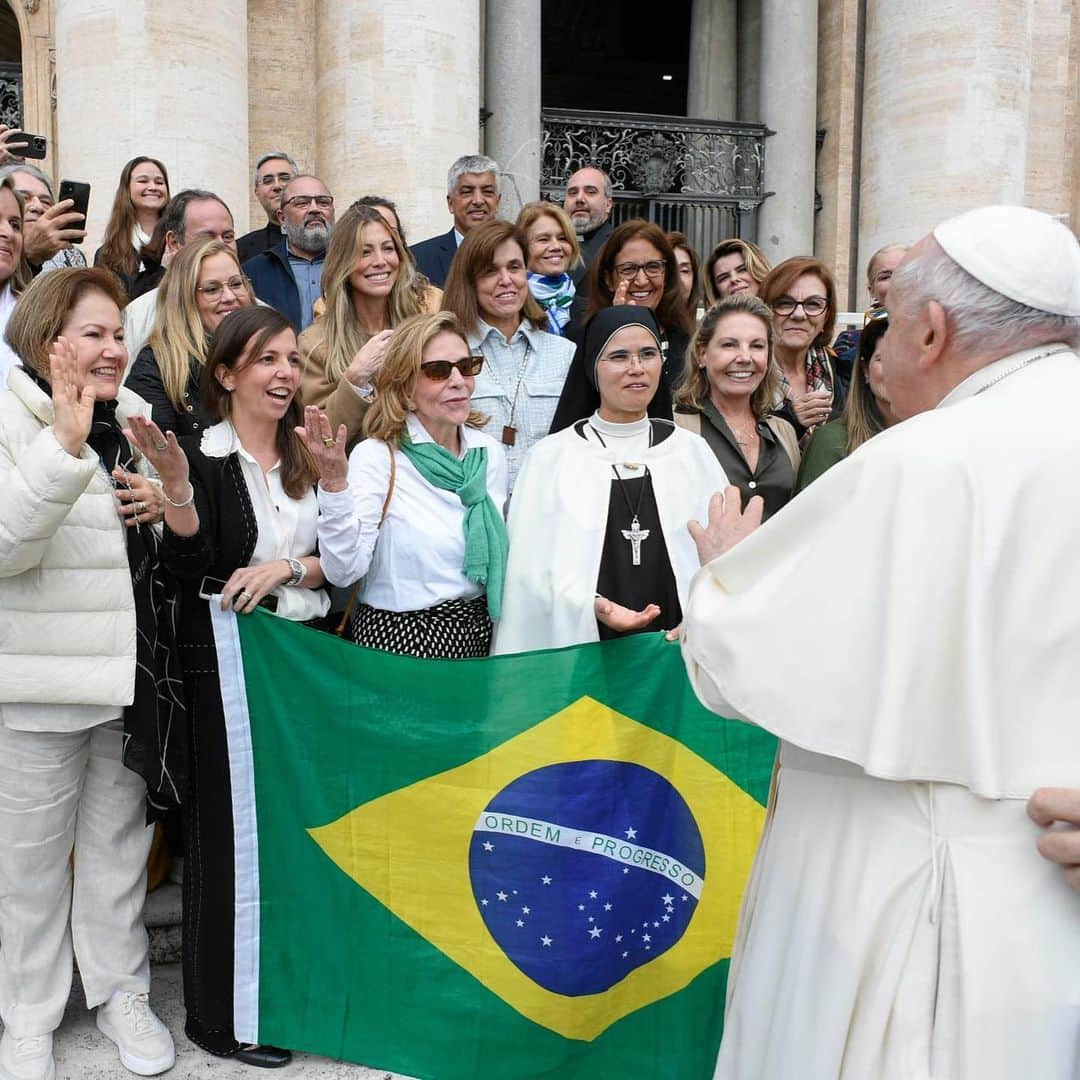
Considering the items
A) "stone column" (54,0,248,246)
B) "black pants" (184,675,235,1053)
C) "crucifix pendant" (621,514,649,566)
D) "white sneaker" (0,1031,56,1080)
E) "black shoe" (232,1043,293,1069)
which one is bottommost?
"black shoe" (232,1043,293,1069)

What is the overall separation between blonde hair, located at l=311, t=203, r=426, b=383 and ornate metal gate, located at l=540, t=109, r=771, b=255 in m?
9.87

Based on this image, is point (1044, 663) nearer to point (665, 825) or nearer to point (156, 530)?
point (665, 825)

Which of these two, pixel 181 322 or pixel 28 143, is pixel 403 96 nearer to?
pixel 28 143

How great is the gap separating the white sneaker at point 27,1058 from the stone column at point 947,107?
11.1 metres

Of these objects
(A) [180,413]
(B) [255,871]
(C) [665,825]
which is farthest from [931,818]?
(A) [180,413]

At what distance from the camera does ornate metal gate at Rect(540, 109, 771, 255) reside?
1504 centimetres

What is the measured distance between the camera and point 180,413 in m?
4.40

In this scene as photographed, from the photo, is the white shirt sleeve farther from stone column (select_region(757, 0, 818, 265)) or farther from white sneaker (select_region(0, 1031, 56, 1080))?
stone column (select_region(757, 0, 818, 265))

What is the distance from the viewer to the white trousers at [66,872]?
148 inches

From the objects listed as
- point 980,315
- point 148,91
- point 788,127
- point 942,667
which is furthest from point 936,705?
point 788,127

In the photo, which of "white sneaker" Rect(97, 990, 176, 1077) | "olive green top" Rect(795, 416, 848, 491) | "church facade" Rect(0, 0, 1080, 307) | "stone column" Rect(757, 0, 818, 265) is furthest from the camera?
"stone column" Rect(757, 0, 818, 265)

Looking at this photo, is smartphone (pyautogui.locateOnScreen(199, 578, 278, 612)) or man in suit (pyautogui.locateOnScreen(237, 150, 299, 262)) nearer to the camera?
smartphone (pyautogui.locateOnScreen(199, 578, 278, 612))

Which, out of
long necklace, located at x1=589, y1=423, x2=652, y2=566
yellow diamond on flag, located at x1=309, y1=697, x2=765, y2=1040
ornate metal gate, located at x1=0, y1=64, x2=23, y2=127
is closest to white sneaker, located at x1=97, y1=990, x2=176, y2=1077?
yellow diamond on flag, located at x1=309, y1=697, x2=765, y2=1040

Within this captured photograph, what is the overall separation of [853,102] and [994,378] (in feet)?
47.3
